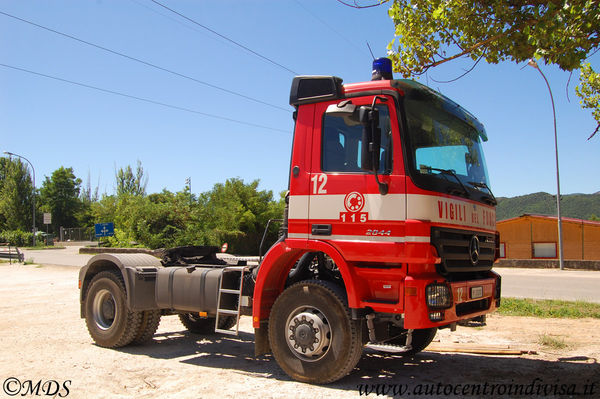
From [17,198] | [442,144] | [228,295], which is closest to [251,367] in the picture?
[228,295]

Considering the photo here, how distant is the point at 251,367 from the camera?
6.34 m

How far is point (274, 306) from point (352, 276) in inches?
44.0

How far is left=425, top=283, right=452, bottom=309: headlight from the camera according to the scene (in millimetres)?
4742

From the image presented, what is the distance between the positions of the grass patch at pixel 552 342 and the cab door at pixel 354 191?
391 cm

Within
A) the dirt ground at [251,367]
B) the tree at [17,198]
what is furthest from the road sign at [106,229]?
the tree at [17,198]

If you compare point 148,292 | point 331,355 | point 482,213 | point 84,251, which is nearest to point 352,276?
point 331,355

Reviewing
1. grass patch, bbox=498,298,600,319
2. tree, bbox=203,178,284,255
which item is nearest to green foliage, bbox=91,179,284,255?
tree, bbox=203,178,284,255

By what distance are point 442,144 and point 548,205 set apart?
100 m

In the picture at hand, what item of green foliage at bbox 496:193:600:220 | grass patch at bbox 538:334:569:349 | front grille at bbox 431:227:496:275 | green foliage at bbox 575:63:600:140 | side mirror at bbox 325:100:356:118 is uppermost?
green foliage at bbox 496:193:600:220

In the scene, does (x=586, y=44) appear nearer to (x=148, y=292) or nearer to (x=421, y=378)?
(x=421, y=378)

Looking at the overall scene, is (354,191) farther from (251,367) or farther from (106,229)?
(106,229)

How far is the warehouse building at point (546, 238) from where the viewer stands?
102 ft

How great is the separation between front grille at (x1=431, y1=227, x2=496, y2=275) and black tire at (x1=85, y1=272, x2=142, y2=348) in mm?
4506

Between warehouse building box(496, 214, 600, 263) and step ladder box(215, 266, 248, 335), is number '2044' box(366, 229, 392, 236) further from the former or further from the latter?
warehouse building box(496, 214, 600, 263)
